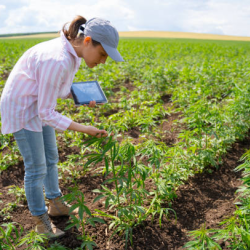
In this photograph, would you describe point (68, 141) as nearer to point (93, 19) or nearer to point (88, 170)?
point (88, 170)

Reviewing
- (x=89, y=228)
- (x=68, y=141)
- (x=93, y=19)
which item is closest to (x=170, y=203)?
(x=89, y=228)

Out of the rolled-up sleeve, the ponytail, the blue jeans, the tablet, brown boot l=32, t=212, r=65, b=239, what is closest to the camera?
the rolled-up sleeve

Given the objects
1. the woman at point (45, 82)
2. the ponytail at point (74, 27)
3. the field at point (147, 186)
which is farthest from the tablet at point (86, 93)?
the ponytail at point (74, 27)

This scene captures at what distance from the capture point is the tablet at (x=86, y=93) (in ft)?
7.24

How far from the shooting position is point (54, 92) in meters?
1.82

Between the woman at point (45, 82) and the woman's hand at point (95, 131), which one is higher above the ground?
the woman at point (45, 82)

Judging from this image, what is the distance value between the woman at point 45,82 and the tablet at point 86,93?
0.30 feet

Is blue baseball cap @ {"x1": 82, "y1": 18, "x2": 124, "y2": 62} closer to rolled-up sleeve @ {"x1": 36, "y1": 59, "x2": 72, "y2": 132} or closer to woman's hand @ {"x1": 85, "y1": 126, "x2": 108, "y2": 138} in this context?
rolled-up sleeve @ {"x1": 36, "y1": 59, "x2": 72, "y2": 132}

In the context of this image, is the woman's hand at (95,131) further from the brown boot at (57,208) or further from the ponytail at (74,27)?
the brown boot at (57,208)

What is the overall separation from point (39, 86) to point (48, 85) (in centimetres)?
7

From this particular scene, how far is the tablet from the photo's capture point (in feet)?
7.24

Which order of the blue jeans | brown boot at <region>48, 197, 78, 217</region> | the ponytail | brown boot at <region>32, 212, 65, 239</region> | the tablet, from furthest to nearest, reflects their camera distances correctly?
1. brown boot at <region>48, 197, 78, 217</region>
2. brown boot at <region>32, 212, 65, 239</region>
3. the tablet
4. the blue jeans
5. the ponytail

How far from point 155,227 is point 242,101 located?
2.36 metres

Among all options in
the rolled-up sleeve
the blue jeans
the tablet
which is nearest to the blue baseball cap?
the rolled-up sleeve
